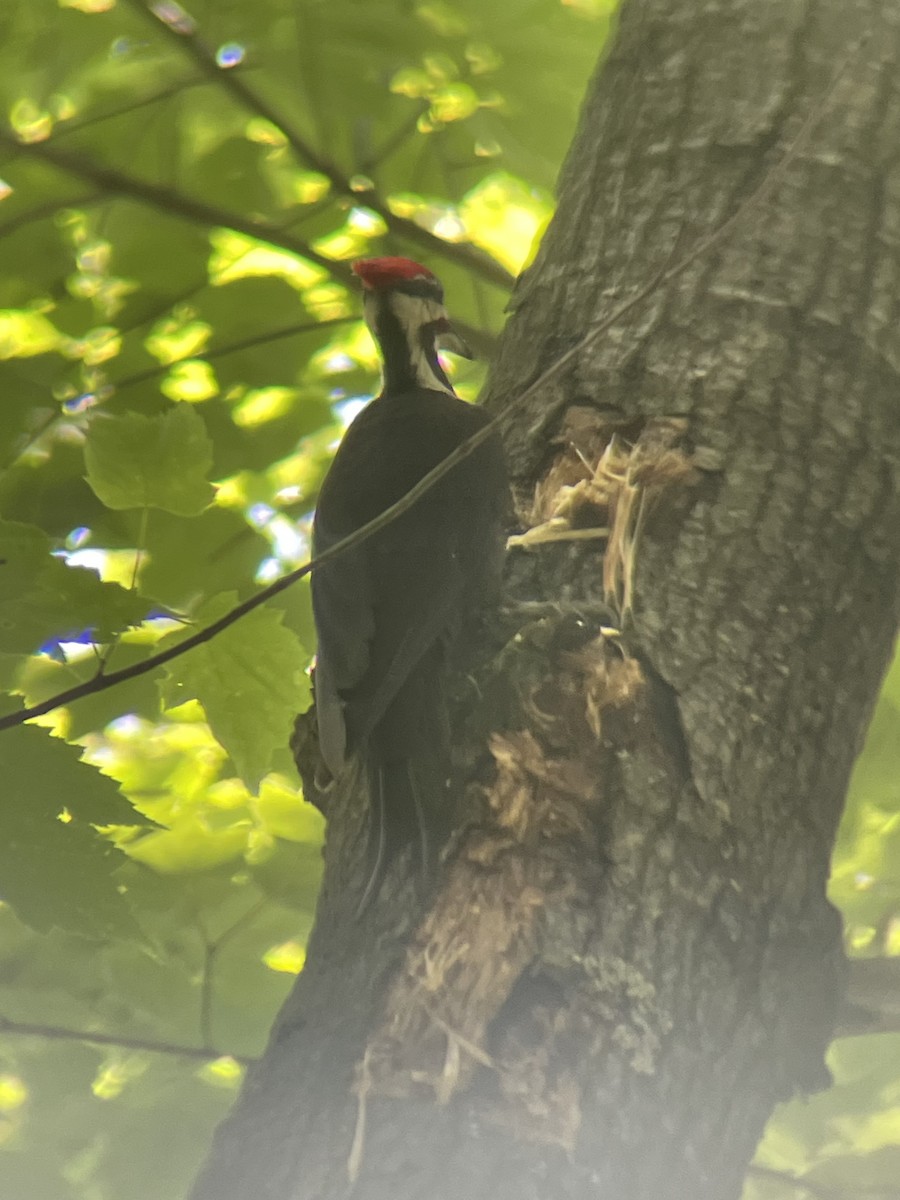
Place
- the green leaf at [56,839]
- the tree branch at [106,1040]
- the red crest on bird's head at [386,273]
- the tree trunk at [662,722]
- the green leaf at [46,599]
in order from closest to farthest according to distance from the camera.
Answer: the tree trunk at [662,722] < the green leaf at [56,839] < the green leaf at [46,599] < the red crest on bird's head at [386,273] < the tree branch at [106,1040]

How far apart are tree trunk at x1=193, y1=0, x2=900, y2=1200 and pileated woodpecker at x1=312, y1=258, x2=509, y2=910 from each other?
40 millimetres

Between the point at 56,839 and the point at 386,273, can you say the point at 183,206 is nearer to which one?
the point at 386,273

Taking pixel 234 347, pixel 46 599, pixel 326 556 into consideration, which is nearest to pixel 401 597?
pixel 326 556

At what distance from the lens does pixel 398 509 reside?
91 cm

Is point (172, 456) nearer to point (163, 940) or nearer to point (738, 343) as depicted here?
point (738, 343)

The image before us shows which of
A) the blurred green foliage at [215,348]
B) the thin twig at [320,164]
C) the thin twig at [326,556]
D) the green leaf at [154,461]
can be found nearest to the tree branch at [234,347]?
the blurred green foliage at [215,348]

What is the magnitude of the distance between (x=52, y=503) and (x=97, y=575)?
15.5 inches

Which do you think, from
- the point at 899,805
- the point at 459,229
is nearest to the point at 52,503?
the point at 459,229

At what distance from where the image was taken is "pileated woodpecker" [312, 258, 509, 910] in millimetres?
901

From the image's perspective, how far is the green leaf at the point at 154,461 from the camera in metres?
1.03

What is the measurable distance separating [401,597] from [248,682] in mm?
210

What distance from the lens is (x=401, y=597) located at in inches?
38.2

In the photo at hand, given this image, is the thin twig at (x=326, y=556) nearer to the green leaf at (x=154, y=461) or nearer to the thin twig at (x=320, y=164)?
the green leaf at (x=154, y=461)

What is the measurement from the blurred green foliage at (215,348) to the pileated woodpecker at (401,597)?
30cm
